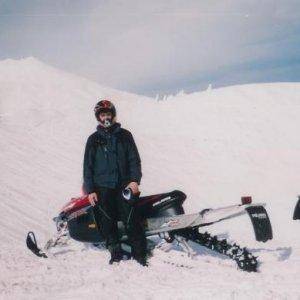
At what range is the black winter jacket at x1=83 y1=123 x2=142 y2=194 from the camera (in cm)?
610

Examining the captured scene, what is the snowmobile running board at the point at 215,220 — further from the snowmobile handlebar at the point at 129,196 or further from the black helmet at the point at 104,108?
the black helmet at the point at 104,108

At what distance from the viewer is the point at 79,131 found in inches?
788

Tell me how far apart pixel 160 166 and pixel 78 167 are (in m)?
3.07

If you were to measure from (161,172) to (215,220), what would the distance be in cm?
974

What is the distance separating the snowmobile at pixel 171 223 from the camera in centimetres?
529

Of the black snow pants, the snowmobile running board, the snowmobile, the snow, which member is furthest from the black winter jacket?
the snow

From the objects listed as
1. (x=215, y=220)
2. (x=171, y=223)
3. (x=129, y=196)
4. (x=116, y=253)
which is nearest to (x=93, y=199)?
(x=129, y=196)

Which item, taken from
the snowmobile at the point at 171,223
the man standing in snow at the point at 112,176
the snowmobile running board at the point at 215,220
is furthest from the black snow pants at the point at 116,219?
the snowmobile running board at the point at 215,220

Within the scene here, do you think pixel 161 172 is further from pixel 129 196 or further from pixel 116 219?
pixel 129 196

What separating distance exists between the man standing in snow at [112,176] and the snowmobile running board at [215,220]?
25cm

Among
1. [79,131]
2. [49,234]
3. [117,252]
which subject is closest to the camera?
[117,252]

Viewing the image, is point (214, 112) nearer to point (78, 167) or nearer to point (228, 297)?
point (78, 167)

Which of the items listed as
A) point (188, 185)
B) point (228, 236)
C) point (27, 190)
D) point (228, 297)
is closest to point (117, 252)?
point (228, 297)

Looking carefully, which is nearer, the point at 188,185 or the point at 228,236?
the point at 228,236
